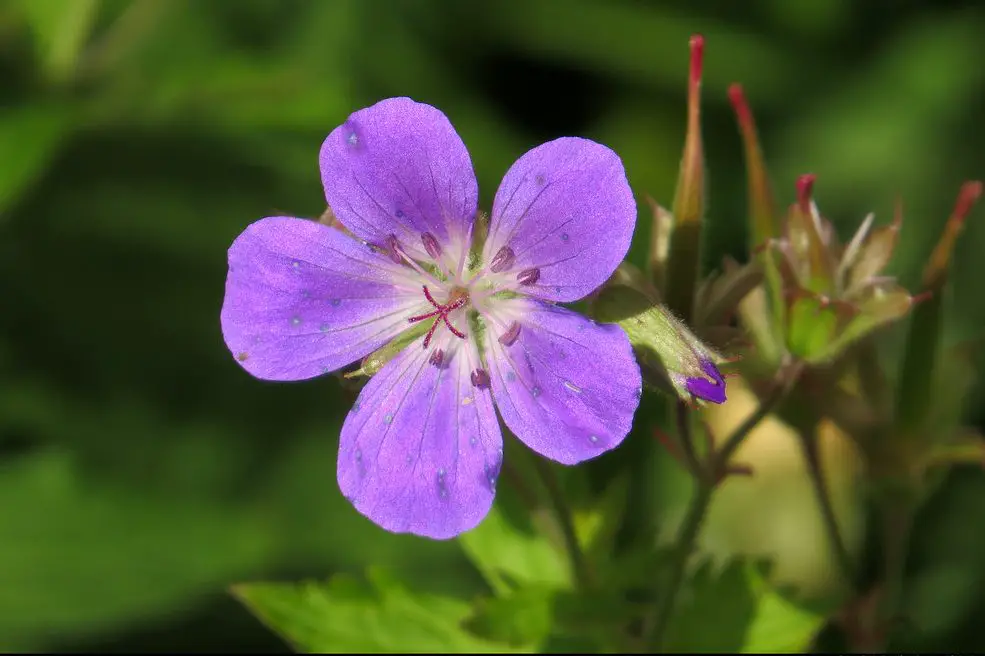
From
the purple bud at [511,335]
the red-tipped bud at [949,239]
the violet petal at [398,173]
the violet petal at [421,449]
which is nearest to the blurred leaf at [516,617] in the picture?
the violet petal at [421,449]

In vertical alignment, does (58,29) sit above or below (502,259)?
above

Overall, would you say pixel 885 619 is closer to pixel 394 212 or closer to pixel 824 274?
pixel 824 274

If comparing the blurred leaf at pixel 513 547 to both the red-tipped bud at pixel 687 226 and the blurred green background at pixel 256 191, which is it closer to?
the red-tipped bud at pixel 687 226

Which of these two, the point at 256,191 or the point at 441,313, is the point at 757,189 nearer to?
the point at 441,313

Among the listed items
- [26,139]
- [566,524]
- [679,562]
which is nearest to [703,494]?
[679,562]

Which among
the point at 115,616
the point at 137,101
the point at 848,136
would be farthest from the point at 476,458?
the point at 848,136

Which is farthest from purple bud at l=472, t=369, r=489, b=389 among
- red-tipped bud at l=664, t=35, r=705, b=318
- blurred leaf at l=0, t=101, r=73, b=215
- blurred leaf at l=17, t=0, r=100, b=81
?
blurred leaf at l=17, t=0, r=100, b=81
